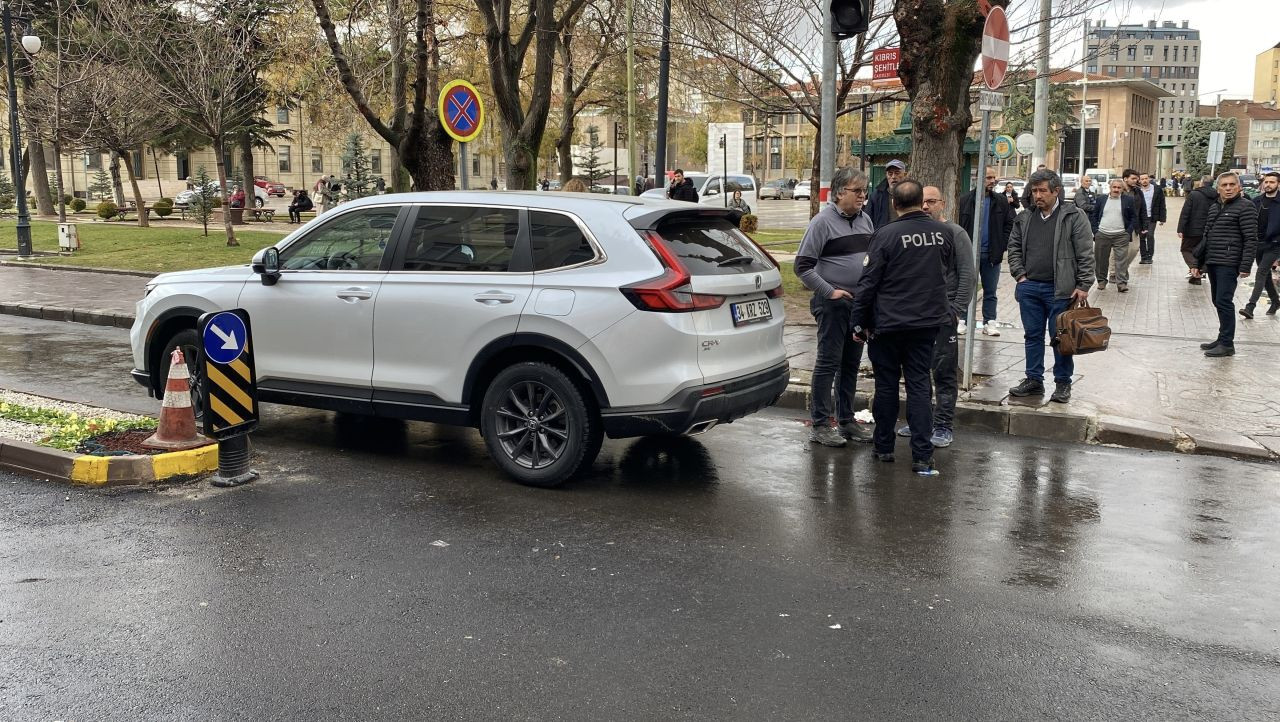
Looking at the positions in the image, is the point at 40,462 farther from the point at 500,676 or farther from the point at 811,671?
the point at 811,671

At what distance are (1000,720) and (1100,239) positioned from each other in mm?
14580

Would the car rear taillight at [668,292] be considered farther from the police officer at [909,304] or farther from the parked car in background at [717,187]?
the parked car in background at [717,187]

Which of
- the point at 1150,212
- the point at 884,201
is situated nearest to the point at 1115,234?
the point at 1150,212

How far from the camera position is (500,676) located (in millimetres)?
3688

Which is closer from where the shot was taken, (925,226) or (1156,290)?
(925,226)

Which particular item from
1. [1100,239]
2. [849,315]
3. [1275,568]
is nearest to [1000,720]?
[1275,568]

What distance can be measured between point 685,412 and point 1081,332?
151 inches

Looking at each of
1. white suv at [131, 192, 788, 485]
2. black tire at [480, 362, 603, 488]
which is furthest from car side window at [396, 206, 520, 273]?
black tire at [480, 362, 603, 488]

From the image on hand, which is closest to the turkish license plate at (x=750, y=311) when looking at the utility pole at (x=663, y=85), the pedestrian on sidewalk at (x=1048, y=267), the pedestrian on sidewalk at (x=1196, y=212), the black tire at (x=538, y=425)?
the black tire at (x=538, y=425)

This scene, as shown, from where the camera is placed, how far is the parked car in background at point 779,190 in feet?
226

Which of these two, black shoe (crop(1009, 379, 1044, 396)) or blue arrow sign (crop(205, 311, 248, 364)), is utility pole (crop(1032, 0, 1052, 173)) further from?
blue arrow sign (crop(205, 311, 248, 364))

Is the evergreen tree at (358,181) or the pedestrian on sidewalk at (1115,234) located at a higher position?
the evergreen tree at (358,181)

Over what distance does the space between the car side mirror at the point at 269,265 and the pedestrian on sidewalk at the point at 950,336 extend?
440 cm

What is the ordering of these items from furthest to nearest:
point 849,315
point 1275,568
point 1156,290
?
1. point 1156,290
2. point 849,315
3. point 1275,568
